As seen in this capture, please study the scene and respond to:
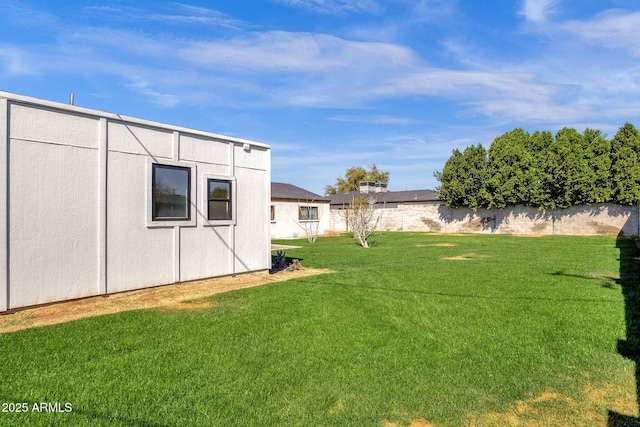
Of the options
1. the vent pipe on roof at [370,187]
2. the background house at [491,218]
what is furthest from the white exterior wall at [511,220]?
the vent pipe on roof at [370,187]

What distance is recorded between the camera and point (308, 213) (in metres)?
24.4

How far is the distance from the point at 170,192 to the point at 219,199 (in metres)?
1.13

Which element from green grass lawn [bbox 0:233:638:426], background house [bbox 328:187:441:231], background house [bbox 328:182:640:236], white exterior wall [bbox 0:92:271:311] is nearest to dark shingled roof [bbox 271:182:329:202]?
background house [bbox 328:182:640:236]

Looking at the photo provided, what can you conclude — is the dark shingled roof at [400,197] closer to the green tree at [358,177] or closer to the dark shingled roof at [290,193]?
the dark shingled roof at [290,193]

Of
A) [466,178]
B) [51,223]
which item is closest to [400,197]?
[466,178]

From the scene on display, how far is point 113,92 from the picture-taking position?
36.2ft

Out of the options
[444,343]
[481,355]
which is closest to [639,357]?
[481,355]

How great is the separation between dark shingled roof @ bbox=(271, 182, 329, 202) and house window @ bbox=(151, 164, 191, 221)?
14.2 metres

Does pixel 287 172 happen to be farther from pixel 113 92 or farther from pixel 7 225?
pixel 7 225

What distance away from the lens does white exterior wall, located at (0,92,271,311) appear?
5344 millimetres

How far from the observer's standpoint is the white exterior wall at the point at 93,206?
5.34 m

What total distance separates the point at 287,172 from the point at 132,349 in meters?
30.0

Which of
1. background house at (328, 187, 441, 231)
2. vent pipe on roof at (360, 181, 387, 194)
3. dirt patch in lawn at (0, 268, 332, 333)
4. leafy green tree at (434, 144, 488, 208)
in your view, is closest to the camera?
dirt patch in lawn at (0, 268, 332, 333)

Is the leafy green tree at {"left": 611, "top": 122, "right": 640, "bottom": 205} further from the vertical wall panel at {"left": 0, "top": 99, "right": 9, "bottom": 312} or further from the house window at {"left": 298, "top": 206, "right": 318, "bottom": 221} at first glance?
the vertical wall panel at {"left": 0, "top": 99, "right": 9, "bottom": 312}
